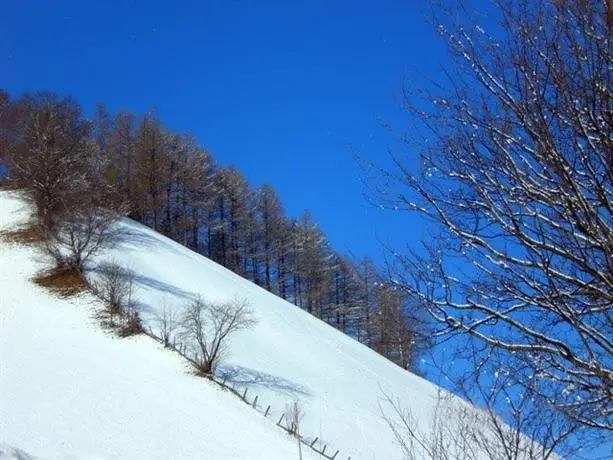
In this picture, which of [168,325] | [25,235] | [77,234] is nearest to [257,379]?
[168,325]

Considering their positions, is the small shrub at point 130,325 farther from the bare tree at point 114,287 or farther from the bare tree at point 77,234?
the bare tree at point 77,234

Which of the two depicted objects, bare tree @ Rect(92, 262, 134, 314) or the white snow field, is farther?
bare tree @ Rect(92, 262, 134, 314)

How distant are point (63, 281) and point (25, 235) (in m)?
7.13

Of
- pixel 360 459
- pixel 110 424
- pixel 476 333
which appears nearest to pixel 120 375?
pixel 110 424

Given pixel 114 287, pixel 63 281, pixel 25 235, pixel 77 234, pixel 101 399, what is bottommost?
pixel 101 399

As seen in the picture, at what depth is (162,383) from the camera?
69.5ft

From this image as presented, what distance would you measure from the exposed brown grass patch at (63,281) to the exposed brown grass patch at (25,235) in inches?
165

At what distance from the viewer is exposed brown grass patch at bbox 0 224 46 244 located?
33406 millimetres

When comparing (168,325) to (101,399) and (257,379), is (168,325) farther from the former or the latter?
(101,399)

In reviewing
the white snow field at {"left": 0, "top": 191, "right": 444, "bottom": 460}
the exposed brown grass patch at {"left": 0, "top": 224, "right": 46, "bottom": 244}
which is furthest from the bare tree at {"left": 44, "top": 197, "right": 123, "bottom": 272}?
the exposed brown grass patch at {"left": 0, "top": 224, "right": 46, "bottom": 244}

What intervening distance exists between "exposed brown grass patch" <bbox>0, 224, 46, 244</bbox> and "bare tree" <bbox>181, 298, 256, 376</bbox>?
498 inches

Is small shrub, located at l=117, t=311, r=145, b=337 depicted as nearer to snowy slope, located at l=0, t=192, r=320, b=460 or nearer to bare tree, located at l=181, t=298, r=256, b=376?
snowy slope, located at l=0, t=192, r=320, b=460

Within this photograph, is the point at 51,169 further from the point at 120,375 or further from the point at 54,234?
the point at 120,375

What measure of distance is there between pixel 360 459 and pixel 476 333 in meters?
17.9
